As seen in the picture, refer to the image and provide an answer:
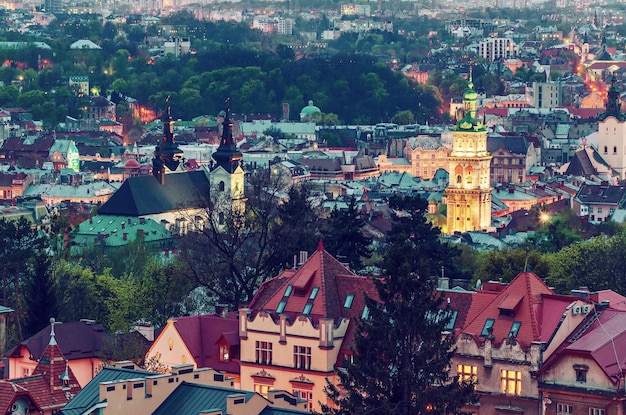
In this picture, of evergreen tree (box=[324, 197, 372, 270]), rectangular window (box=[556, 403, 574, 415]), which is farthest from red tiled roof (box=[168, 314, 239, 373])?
evergreen tree (box=[324, 197, 372, 270])

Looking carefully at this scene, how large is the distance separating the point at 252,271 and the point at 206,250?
21.6 ft

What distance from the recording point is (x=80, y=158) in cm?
15612

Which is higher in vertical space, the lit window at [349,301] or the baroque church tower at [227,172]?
the lit window at [349,301]

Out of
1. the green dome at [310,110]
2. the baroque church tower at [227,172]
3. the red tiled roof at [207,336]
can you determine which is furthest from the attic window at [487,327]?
the green dome at [310,110]

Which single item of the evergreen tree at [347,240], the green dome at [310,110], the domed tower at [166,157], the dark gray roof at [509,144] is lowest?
the green dome at [310,110]

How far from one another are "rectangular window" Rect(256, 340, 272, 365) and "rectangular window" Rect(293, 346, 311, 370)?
848 mm

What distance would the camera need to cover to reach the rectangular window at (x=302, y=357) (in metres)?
48.9

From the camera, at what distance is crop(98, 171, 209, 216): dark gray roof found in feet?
334

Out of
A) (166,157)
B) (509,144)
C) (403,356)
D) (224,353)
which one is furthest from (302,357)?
(509,144)

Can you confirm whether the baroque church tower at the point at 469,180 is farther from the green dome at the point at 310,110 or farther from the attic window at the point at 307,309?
the green dome at the point at 310,110

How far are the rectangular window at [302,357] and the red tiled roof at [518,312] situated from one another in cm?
393

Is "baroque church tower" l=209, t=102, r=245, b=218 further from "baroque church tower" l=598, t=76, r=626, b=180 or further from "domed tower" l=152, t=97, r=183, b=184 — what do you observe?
"baroque church tower" l=598, t=76, r=626, b=180

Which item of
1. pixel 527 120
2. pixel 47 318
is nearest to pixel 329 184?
pixel 527 120

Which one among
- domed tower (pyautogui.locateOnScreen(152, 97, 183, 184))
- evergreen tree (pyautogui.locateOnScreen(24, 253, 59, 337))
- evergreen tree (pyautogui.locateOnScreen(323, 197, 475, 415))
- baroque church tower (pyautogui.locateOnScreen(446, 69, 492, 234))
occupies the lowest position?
baroque church tower (pyautogui.locateOnScreen(446, 69, 492, 234))
